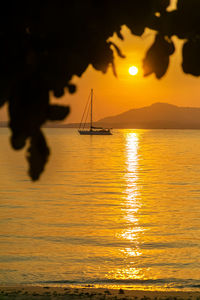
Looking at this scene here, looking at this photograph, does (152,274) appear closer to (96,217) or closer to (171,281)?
(171,281)

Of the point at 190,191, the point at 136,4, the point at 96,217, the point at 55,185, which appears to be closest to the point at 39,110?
the point at 136,4

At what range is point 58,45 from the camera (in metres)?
3.49

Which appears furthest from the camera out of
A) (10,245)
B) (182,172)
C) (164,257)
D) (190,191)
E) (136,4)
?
(182,172)

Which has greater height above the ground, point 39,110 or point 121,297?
point 39,110

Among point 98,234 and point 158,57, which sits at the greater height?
point 158,57

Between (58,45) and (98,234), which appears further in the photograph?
(98,234)

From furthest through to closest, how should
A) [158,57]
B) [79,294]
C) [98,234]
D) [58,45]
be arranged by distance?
[98,234] < [79,294] < [158,57] < [58,45]

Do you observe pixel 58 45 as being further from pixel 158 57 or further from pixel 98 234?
pixel 98 234

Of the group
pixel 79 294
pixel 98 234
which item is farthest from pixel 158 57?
pixel 98 234

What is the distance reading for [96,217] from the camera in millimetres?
27750

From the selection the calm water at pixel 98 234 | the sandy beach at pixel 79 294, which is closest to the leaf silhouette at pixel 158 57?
the calm water at pixel 98 234

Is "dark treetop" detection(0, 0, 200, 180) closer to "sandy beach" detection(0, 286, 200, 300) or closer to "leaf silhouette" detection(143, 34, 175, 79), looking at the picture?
"leaf silhouette" detection(143, 34, 175, 79)

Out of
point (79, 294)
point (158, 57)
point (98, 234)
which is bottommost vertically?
point (98, 234)

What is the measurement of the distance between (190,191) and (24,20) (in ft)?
130
